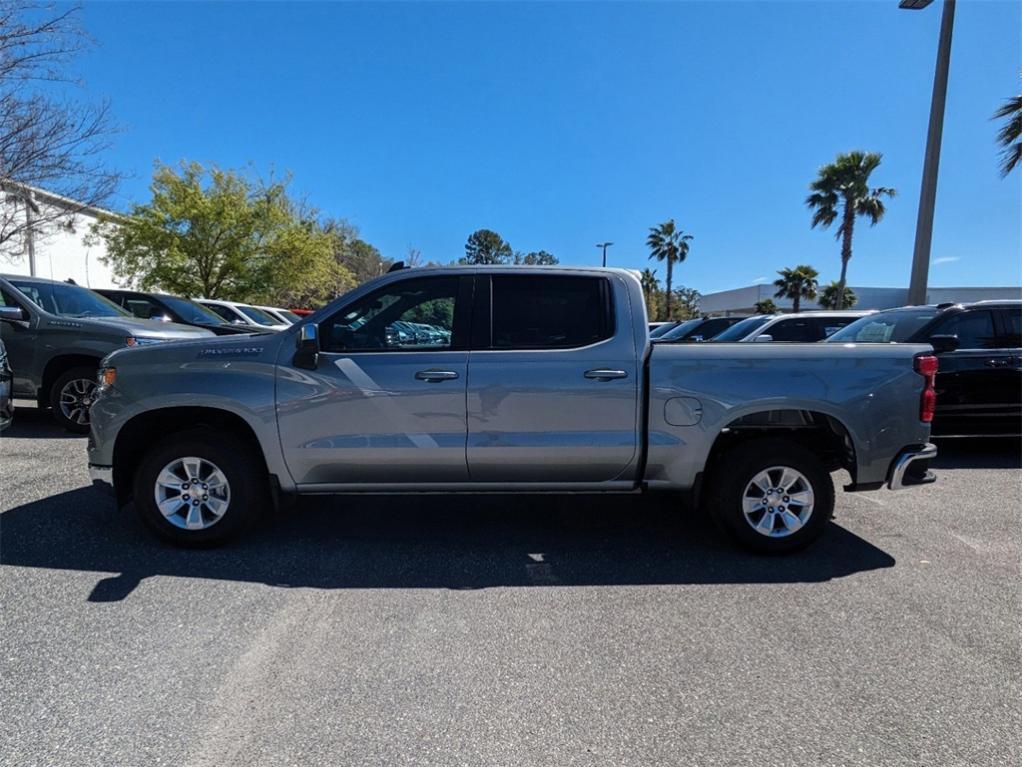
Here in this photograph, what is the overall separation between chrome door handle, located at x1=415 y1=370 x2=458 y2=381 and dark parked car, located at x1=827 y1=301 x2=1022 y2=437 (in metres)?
4.66

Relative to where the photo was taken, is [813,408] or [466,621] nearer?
[466,621]

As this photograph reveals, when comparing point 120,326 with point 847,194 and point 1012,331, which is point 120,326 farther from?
point 847,194

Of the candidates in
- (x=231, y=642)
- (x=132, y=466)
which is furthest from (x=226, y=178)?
(x=231, y=642)

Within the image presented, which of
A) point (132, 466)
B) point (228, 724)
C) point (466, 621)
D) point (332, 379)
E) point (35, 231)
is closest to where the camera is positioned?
point (228, 724)

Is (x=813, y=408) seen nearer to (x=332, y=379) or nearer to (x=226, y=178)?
(x=332, y=379)

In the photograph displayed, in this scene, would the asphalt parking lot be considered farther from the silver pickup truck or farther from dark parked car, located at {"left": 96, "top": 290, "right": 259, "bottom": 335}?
dark parked car, located at {"left": 96, "top": 290, "right": 259, "bottom": 335}

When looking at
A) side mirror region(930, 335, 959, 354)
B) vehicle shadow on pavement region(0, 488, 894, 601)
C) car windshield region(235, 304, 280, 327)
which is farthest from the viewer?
car windshield region(235, 304, 280, 327)

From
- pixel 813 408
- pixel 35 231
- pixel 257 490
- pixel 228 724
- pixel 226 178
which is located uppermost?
pixel 226 178

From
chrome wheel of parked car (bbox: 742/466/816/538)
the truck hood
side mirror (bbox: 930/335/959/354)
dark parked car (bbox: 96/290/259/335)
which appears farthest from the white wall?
side mirror (bbox: 930/335/959/354)

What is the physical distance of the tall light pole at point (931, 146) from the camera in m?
11.6

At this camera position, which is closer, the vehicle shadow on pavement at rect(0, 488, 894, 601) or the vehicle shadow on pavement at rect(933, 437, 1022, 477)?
the vehicle shadow on pavement at rect(0, 488, 894, 601)

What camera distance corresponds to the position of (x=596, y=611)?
11.0 ft

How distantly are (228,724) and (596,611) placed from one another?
1869 mm

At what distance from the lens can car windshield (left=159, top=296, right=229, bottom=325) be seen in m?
10.4
